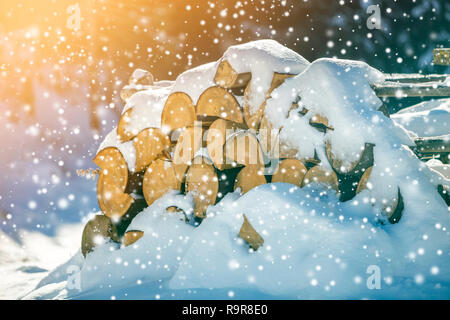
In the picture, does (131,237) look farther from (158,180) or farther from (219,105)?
(219,105)

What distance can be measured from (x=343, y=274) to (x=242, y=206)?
0.56m

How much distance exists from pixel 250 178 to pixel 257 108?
40 centimetres

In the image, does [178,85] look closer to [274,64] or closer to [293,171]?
[274,64]

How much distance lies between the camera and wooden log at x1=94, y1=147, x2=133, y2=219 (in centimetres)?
212

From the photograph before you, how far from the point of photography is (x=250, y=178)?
185 cm

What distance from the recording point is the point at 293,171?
1.76 metres

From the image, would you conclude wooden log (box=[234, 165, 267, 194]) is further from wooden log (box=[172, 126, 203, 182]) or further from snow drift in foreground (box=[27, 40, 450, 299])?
wooden log (box=[172, 126, 203, 182])

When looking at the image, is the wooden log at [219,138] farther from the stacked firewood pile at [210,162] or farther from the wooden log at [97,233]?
the wooden log at [97,233]

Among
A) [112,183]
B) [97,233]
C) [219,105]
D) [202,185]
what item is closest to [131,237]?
[97,233]

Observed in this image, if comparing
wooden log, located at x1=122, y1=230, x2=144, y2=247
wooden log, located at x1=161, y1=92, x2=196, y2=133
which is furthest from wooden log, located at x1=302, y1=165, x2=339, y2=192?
wooden log, located at x1=122, y1=230, x2=144, y2=247

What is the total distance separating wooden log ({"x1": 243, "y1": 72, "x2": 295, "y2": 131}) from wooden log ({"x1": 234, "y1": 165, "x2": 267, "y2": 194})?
0.76 feet

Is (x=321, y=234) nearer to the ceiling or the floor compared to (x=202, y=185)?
nearer to the floor

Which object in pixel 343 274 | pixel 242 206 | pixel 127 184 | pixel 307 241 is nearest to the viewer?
pixel 343 274

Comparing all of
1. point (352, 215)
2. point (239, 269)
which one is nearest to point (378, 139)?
point (352, 215)
